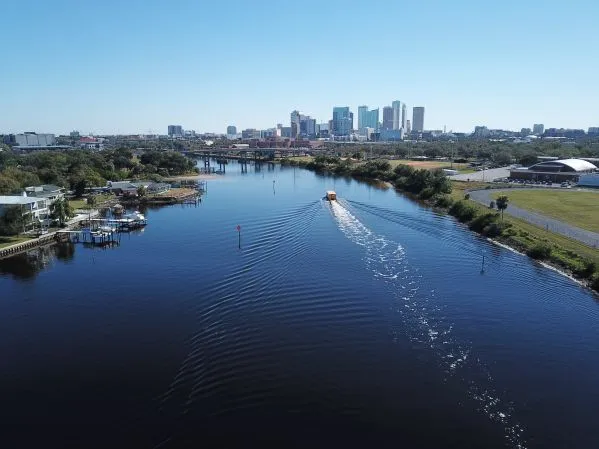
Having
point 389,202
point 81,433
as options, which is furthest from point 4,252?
point 389,202

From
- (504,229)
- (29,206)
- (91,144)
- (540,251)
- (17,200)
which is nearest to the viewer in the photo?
(540,251)

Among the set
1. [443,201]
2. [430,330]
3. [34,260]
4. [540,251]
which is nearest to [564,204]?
[443,201]

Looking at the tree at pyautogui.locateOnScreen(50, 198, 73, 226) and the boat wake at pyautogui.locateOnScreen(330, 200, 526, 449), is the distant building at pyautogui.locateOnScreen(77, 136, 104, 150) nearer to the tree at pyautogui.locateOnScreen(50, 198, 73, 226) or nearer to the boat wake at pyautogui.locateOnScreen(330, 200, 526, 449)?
the tree at pyautogui.locateOnScreen(50, 198, 73, 226)

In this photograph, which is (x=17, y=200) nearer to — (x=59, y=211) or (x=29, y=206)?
(x=29, y=206)

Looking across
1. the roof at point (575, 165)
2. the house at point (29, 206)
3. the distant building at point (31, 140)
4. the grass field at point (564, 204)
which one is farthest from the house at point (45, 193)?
the distant building at point (31, 140)

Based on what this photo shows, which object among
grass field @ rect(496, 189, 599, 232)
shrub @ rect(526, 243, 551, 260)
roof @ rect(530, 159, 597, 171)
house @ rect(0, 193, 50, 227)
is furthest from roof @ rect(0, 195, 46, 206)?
roof @ rect(530, 159, 597, 171)

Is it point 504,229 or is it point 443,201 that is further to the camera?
point 443,201

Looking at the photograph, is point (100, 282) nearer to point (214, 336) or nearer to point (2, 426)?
point (214, 336)
